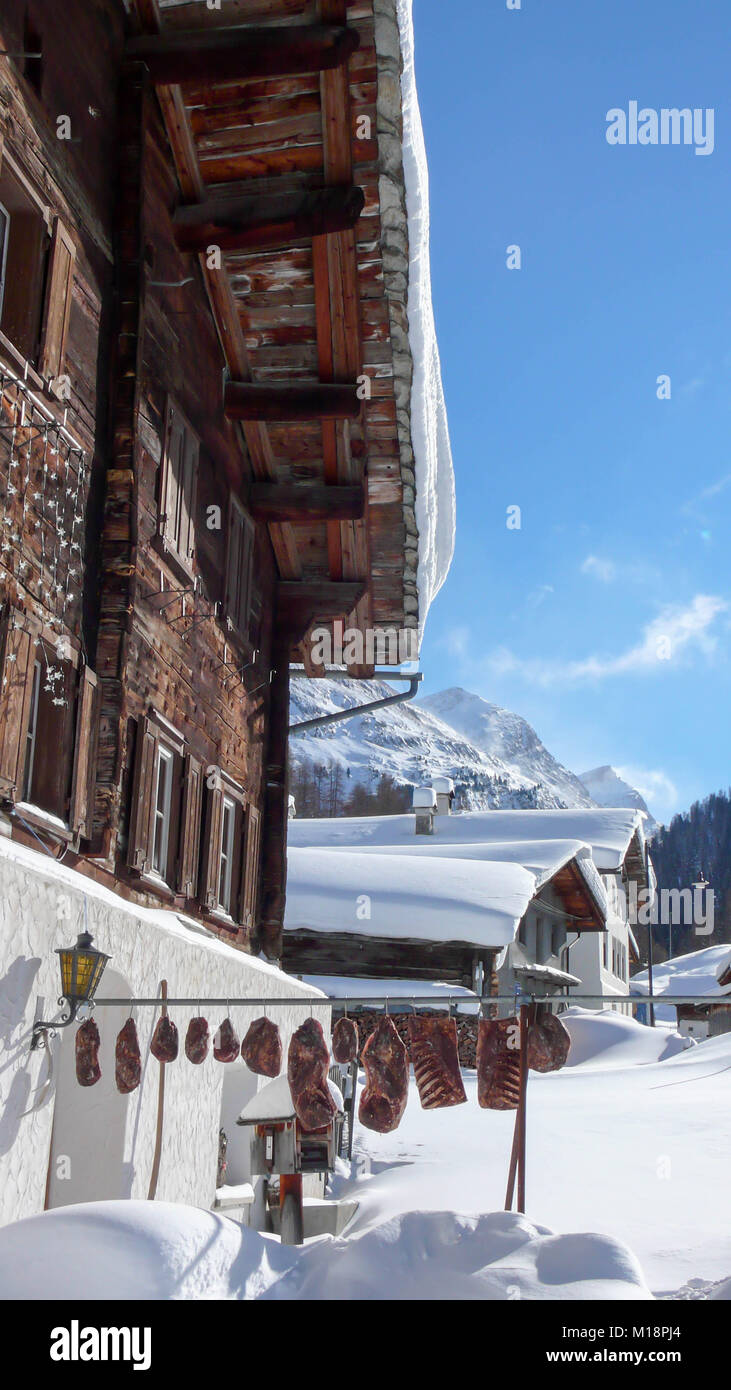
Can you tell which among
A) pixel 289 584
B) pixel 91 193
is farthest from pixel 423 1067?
pixel 289 584

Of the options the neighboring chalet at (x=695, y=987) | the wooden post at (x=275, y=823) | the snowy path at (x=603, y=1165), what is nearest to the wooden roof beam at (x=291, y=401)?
the wooden post at (x=275, y=823)

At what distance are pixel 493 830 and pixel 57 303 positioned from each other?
32.3 meters

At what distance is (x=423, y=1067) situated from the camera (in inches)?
222

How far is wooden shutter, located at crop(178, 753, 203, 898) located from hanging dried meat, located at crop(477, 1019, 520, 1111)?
149 inches

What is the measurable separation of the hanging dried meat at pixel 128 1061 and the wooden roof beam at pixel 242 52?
19.1 feet

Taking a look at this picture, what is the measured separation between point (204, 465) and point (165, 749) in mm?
2470

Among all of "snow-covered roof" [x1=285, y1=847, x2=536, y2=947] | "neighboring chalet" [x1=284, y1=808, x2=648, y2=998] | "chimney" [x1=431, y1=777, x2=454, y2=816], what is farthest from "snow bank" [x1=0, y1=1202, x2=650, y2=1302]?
"chimney" [x1=431, y1=777, x2=454, y2=816]

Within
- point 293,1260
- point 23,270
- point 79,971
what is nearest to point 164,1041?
point 79,971

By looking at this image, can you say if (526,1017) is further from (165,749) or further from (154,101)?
(154,101)

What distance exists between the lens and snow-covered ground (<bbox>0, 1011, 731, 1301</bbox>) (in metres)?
3.93

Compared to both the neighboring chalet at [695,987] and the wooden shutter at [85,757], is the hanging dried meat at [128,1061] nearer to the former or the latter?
the wooden shutter at [85,757]

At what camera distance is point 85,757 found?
6.79 meters
